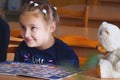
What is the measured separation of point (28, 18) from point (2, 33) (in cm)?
48

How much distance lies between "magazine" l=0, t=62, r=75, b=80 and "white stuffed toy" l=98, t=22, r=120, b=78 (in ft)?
0.33

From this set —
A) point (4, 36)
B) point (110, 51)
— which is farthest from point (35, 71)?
point (4, 36)

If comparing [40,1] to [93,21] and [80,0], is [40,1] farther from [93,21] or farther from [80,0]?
[80,0]

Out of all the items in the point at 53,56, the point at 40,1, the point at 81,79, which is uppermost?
the point at 40,1

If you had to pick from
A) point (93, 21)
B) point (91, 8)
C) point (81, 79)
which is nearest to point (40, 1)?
point (81, 79)

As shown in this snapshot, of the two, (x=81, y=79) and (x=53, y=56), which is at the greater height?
(x=81, y=79)

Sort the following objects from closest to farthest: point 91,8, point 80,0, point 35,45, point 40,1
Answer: point 35,45 → point 40,1 → point 91,8 → point 80,0

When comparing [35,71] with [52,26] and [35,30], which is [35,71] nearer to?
[35,30]

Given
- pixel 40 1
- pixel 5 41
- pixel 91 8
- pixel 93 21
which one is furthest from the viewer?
pixel 91 8

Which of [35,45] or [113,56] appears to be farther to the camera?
[35,45]

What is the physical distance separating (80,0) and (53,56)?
3750mm

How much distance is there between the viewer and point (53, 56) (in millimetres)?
1544

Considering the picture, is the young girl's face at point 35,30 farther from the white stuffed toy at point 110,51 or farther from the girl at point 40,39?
the white stuffed toy at point 110,51

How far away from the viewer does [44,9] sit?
1.60 metres
